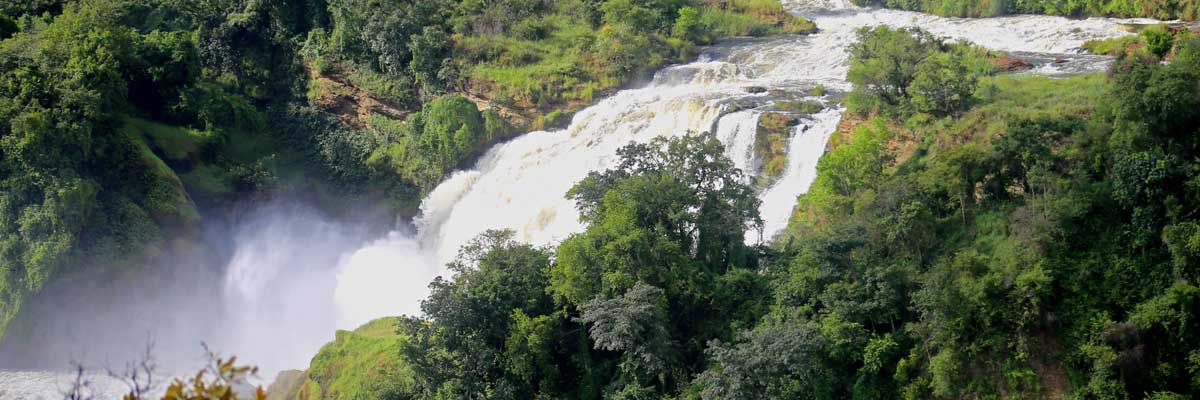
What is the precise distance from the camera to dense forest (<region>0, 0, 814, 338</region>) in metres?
35.8

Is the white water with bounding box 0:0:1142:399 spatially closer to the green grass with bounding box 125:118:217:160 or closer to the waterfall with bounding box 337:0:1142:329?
the waterfall with bounding box 337:0:1142:329

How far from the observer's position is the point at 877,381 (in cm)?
2369

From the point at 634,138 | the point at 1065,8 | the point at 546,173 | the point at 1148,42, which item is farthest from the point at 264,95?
the point at 1148,42

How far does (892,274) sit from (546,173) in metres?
18.0

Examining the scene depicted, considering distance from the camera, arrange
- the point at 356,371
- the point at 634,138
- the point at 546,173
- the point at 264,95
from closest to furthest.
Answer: the point at 356,371, the point at 634,138, the point at 546,173, the point at 264,95

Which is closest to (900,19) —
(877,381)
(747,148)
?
(747,148)

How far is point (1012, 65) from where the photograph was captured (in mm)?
36438

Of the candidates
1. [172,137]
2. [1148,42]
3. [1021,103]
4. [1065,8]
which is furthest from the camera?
[1065,8]

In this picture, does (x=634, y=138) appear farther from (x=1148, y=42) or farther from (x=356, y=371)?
(x=1148, y=42)

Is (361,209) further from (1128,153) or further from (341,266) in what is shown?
(1128,153)

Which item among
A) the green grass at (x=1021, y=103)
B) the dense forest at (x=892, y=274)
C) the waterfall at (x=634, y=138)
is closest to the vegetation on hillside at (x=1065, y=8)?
the waterfall at (x=634, y=138)

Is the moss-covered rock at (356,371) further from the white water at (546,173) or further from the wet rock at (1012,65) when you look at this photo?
the wet rock at (1012,65)

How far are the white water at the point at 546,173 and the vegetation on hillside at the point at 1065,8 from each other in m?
1.02

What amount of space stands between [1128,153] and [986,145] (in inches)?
189
